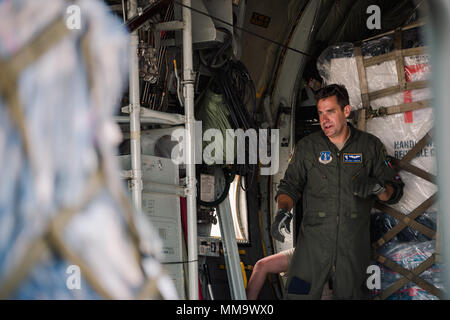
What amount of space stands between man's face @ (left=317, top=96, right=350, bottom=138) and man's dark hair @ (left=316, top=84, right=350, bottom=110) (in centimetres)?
3

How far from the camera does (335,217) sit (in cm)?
424

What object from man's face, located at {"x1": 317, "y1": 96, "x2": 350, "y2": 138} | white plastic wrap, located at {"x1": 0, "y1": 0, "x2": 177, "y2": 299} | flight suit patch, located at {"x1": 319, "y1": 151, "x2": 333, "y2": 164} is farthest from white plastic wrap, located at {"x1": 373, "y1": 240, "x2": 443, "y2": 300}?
white plastic wrap, located at {"x1": 0, "y1": 0, "x2": 177, "y2": 299}

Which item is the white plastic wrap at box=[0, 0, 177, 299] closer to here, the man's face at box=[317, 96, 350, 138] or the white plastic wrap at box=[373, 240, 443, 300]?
the man's face at box=[317, 96, 350, 138]

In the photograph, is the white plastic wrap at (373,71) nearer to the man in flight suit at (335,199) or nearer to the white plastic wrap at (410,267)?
the man in flight suit at (335,199)

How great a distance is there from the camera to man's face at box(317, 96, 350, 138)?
432 centimetres

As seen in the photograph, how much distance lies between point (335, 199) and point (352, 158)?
1.10 feet

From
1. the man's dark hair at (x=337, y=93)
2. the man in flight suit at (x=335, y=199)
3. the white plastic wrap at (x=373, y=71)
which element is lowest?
the man in flight suit at (x=335, y=199)

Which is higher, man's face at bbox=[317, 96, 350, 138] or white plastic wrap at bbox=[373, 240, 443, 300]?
man's face at bbox=[317, 96, 350, 138]

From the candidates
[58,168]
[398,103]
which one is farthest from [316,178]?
[58,168]

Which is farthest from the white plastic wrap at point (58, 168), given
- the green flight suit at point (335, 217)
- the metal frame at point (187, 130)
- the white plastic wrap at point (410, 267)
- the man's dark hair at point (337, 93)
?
the white plastic wrap at point (410, 267)

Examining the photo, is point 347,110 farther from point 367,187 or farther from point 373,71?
point 367,187

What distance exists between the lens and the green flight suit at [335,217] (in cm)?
421

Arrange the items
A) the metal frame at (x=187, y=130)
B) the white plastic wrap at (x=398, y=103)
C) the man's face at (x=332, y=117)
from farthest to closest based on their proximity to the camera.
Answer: the white plastic wrap at (x=398, y=103) → the man's face at (x=332, y=117) → the metal frame at (x=187, y=130)
